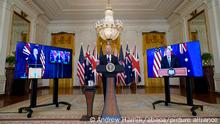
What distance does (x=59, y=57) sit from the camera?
9.75 feet

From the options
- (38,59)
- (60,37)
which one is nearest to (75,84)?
(60,37)

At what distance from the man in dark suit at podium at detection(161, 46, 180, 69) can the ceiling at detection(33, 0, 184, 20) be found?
5.10 m

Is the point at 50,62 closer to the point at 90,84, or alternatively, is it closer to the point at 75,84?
the point at 90,84

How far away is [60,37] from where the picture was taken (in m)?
8.91

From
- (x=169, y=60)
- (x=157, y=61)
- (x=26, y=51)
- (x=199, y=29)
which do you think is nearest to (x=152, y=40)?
(x=199, y=29)

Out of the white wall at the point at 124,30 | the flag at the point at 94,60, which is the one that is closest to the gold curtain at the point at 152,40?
Result: the white wall at the point at 124,30

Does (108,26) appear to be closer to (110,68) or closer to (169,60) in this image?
(169,60)

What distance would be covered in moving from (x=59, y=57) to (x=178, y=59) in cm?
241

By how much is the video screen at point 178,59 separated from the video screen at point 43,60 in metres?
1.88

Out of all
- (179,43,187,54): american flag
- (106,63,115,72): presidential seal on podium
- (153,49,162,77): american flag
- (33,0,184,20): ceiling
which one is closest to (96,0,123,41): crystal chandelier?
(33,0,184,20): ceiling

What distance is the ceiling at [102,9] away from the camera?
7109 mm

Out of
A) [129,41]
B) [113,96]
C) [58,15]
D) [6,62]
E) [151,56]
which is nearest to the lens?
[113,96]

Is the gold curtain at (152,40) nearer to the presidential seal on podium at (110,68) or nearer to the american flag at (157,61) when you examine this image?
the american flag at (157,61)

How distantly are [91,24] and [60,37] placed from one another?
84.6 inches
